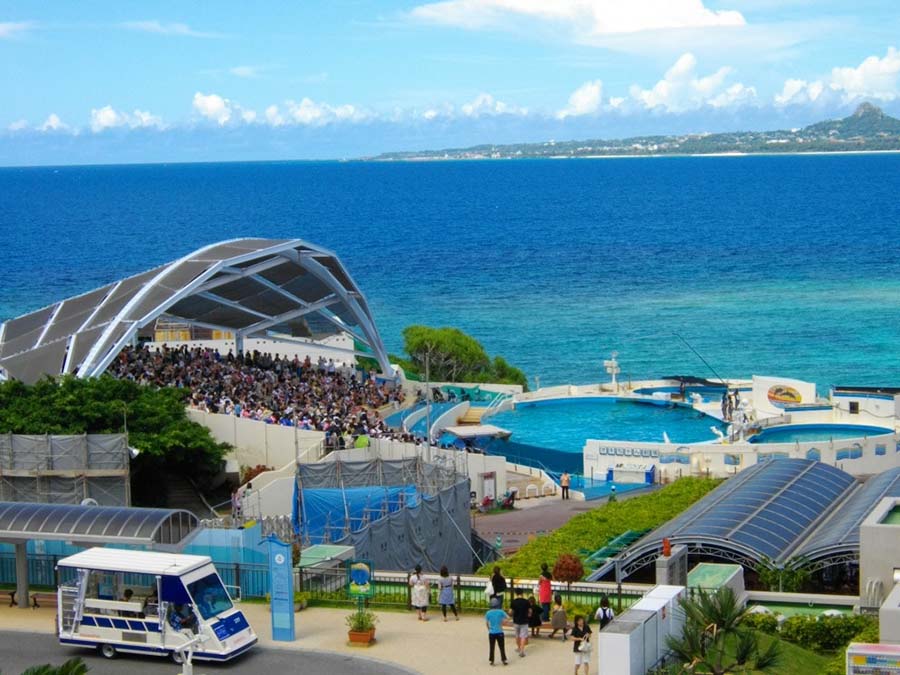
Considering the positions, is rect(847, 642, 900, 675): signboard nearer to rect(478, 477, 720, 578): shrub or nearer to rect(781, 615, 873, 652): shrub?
rect(781, 615, 873, 652): shrub

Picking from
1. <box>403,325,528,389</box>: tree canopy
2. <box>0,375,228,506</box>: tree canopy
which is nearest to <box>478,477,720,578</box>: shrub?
<box>0,375,228,506</box>: tree canopy

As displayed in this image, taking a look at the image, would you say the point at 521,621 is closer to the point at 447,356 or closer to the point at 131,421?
the point at 131,421

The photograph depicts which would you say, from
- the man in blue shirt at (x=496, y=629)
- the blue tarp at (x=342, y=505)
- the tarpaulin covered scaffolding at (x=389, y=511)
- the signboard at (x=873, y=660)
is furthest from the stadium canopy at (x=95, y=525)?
the signboard at (x=873, y=660)

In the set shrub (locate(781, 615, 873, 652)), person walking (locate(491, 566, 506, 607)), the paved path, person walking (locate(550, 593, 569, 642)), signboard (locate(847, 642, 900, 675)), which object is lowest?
shrub (locate(781, 615, 873, 652))

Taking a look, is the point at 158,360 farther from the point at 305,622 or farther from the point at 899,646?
the point at 899,646

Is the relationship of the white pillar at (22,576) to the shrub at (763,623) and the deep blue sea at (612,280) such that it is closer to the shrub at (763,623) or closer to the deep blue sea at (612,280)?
the shrub at (763,623)

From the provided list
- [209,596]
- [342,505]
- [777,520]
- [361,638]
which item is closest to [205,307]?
[342,505]
